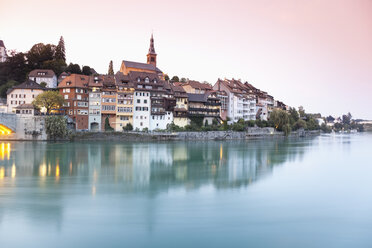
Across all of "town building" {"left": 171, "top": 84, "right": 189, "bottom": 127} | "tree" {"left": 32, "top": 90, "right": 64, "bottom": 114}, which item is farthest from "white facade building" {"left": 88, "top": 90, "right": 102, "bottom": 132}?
"town building" {"left": 171, "top": 84, "right": 189, "bottom": 127}

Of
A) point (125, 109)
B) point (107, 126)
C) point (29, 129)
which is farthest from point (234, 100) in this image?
A: point (29, 129)

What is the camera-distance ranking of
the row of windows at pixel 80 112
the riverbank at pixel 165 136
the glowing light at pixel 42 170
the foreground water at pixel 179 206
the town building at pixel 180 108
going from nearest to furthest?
the foreground water at pixel 179 206 < the glowing light at pixel 42 170 < the riverbank at pixel 165 136 < the row of windows at pixel 80 112 < the town building at pixel 180 108

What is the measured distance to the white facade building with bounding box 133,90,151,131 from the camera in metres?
61.0

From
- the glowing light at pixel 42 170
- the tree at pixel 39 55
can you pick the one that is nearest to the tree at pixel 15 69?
the tree at pixel 39 55

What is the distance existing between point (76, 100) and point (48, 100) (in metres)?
5.57

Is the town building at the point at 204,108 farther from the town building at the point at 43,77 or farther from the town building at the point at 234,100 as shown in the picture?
the town building at the point at 43,77

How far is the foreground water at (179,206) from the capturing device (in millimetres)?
11305

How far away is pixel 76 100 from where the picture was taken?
5750 centimetres

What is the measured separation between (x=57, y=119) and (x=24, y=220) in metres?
40.5

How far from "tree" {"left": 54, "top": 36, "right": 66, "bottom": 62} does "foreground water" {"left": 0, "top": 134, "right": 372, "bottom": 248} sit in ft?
202

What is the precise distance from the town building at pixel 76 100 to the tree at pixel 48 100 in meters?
2.97

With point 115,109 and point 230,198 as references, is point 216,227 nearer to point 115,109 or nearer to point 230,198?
point 230,198

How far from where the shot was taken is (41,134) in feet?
170

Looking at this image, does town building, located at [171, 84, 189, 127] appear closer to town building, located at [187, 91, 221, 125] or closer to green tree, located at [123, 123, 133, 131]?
town building, located at [187, 91, 221, 125]
